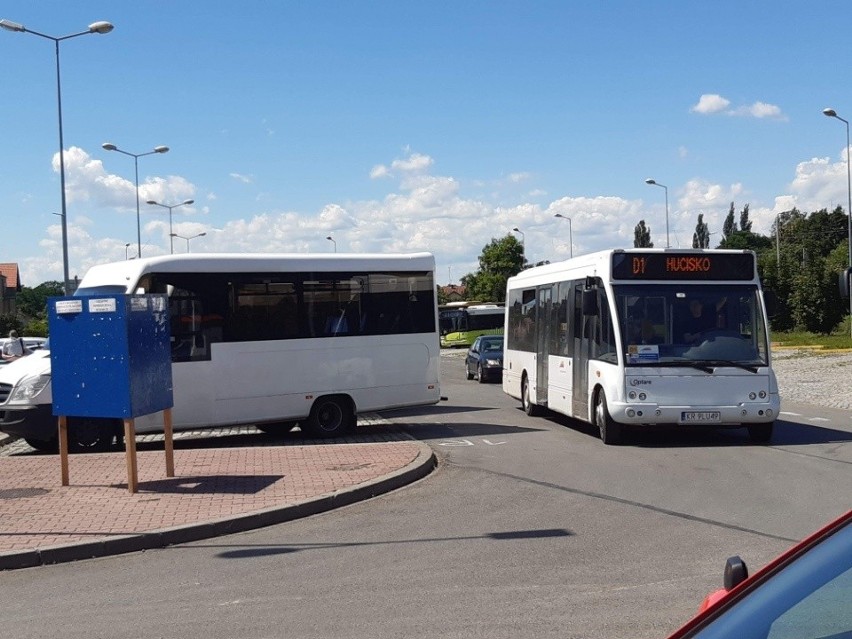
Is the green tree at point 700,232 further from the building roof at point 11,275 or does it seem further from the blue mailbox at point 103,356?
the blue mailbox at point 103,356

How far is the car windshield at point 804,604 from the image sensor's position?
264cm

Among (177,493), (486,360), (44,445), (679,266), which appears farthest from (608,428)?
(486,360)

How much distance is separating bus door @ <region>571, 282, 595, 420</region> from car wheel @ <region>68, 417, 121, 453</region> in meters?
7.29

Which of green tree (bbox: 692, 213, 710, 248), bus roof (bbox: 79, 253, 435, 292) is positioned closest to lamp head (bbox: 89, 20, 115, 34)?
bus roof (bbox: 79, 253, 435, 292)

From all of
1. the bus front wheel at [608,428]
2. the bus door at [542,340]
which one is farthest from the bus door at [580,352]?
the bus door at [542,340]

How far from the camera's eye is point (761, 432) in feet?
52.1

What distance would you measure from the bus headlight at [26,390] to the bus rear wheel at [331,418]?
437cm

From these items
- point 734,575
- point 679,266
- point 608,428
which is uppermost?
point 679,266

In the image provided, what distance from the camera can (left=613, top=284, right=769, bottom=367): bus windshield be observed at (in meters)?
15.3

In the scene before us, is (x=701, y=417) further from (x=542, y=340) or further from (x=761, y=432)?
(x=542, y=340)

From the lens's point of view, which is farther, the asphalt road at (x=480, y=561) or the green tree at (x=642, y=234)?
the green tree at (x=642, y=234)

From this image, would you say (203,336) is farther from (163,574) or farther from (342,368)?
(163,574)

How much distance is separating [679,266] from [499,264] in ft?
259

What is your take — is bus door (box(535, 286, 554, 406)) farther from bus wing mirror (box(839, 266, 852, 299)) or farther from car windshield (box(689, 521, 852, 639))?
car windshield (box(689, 521, 852, 639))
